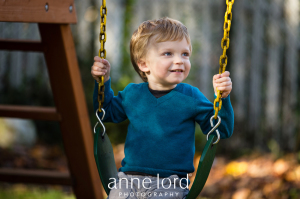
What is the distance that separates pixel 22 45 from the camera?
2910 mm

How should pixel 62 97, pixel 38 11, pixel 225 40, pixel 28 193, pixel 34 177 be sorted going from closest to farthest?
pixel 225 40
pixel 38 11
pixel 62 97
pixel 34 177
pixel 28 193

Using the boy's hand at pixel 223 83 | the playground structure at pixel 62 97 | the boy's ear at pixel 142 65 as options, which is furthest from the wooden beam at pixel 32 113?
the boy's hand at pixel 223 83

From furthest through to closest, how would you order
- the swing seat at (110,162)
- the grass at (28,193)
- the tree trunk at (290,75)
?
the tree trunk at (290,75)
the grass at (28,193)
the swing seat at (110,162)

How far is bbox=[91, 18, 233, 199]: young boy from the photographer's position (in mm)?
1827

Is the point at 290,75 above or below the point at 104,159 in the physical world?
below

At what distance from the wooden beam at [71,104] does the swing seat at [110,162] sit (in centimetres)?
98

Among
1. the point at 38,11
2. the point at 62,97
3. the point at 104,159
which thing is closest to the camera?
the point at 104,159

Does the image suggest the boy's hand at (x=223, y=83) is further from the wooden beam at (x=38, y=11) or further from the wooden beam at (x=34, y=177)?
the wooden beam at (x=34, y=177)

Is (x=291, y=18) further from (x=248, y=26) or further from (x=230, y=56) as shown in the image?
(x=230, y=56)

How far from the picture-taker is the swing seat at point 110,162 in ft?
5.63

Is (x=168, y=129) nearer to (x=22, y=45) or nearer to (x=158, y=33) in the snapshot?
(x=158, y=33)

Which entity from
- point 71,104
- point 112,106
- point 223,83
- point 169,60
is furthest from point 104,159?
point 71,104

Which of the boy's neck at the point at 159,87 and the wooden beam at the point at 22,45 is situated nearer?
the boy's neck at the point at 159,87

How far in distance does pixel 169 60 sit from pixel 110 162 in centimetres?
66
